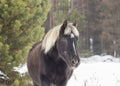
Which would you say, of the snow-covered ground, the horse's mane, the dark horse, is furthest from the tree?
the horse's mane

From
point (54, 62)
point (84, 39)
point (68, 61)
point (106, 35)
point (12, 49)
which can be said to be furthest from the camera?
point (84, 39)

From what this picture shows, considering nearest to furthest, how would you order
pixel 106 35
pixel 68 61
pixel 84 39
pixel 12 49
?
pixel 68 61 < pixel 12 49 < pixel 106 35 < pixel 84 39

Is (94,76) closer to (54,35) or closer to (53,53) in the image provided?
(53,53)

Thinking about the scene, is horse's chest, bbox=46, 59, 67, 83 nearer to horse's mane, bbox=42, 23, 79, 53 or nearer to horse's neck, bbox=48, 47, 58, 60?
horse's neck, bbox=48, 47, 58, 60

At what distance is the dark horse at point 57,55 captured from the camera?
6035 mm

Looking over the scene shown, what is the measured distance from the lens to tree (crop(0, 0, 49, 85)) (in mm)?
9125

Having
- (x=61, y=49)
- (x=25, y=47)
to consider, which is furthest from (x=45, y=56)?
(x=25, y=47)

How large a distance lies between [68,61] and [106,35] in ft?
86.3

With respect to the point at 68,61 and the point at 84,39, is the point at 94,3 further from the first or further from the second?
the point at 68,61

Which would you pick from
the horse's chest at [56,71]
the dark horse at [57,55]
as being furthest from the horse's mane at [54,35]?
the horse's chest at [56,71]

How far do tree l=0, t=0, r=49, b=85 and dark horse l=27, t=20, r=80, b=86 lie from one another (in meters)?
2.16

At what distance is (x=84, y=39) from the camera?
35250 millimetres

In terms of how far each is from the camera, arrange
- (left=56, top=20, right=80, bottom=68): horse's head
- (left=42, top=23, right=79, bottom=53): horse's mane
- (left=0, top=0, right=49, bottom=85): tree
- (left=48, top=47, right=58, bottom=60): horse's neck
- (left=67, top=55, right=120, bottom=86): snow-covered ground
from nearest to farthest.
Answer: (left=56, top=20, right=80, bottom=68): horse's head < (left=42, top=23, right=79, bottom=53): horse's mane < (left=48, top=47, right=58, bottom=60): horse's neck < (left=0, top=0, right=49, bottom=85): tree < (left=67, top=55, right=120, bottom=86): snow-covered ground

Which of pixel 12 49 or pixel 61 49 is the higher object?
pixel 61 49
